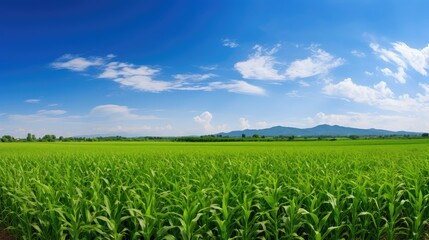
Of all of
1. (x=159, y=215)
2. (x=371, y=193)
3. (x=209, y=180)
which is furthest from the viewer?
(x=209, y=180)

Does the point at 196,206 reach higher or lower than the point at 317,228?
higher

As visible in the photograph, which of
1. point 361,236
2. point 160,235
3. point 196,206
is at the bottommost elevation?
point 361,236

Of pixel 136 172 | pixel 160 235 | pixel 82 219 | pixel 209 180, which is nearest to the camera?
pixel 160 235

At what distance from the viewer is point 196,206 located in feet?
17.2

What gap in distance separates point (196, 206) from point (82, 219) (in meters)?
2.00

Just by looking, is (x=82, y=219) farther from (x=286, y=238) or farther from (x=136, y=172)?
(x=136, y=172)

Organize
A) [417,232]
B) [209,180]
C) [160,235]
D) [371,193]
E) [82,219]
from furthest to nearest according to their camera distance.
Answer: [209,180] → [371,193] → [417,232] → [82,219] → [160,235]

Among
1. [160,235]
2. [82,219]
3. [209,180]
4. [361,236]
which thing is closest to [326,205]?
[361,236]

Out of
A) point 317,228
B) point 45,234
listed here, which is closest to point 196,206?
point 317,228

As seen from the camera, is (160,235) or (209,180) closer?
(160,235)

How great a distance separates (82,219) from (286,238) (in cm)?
329

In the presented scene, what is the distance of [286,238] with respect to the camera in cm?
561

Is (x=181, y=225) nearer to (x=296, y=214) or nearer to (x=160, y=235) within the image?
(x=160, y=235)

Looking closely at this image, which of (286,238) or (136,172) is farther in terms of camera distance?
(136,172)
